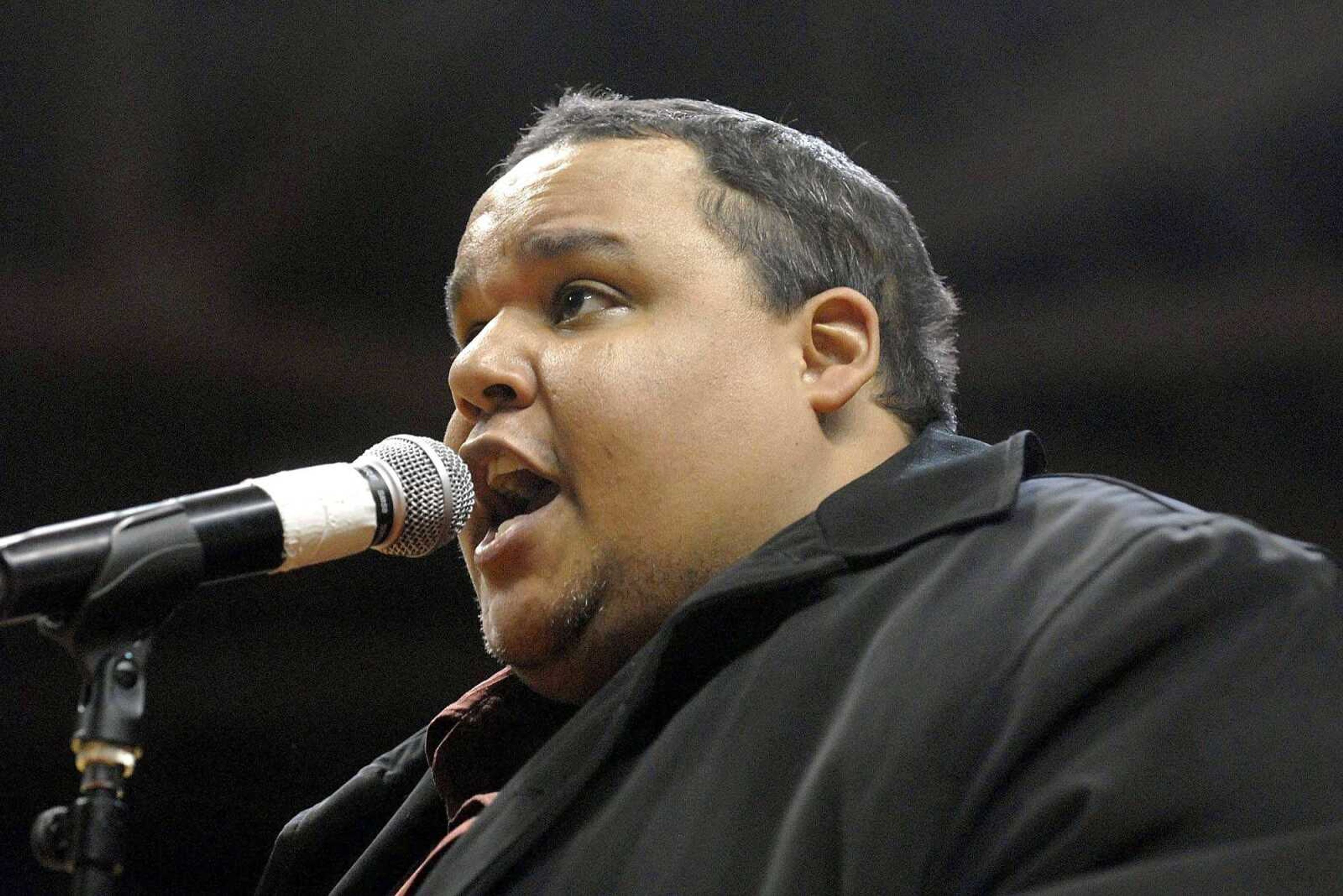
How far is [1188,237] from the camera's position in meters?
2.68

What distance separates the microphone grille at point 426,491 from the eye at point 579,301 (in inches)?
16.5

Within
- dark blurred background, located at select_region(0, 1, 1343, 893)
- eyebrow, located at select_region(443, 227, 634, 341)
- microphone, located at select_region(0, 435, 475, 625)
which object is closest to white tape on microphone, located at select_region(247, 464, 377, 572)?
microphone, located at select_region(0, 435, 475, 625)

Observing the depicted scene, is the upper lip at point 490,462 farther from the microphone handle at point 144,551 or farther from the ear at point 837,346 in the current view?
the microphone handle at point 144,551

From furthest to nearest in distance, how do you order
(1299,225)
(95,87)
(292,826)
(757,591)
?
(95,87) → (1299,225) → (292,826) → (757,591)

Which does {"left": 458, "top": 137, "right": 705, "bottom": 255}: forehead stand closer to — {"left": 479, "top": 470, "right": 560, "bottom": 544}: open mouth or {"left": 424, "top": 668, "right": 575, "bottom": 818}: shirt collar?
{"left": 479, "top": 470, "right": 560, "bottom": 544}: open mouth

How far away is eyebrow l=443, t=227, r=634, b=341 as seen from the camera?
1885 mm

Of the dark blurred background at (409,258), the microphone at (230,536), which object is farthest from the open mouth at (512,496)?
the dark blurred background at (409,258)

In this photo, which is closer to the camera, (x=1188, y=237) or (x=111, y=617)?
(x=111, y=617)

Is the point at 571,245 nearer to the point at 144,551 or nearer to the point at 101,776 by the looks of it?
the point at 144,551

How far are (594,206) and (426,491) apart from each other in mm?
660

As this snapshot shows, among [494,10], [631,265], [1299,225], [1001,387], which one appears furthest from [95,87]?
[1299,225]

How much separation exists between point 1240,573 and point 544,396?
936 millimetres

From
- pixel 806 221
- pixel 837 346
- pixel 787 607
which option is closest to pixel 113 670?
pixel 787 607

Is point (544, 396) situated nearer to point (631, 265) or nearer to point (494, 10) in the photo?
point (631, 265)
